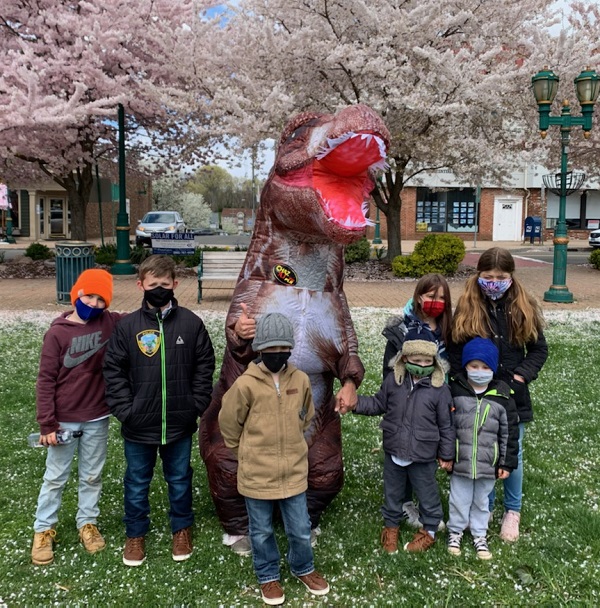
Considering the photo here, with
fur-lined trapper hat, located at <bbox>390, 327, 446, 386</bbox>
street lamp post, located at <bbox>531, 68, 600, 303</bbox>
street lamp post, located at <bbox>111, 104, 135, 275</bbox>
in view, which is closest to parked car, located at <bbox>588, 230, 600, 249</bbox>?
street lamp post, located at <bbox>531, 68, 600, 303</bbox>

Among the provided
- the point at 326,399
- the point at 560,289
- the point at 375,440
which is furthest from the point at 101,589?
the point at 560,289

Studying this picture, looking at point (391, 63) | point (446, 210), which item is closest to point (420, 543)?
point (391, 63)

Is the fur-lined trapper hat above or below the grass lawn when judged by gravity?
above

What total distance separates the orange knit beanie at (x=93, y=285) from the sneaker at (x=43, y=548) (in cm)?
115

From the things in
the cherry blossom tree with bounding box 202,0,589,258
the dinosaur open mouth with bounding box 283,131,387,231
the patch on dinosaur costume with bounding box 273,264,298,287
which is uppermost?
the cherry blossom tree with bounding box 202,0,589,258

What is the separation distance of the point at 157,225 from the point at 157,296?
2394 centimetres

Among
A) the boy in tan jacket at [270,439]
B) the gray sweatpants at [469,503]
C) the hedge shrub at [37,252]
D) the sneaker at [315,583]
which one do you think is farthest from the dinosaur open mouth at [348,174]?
the hedge shrub at [37,252]

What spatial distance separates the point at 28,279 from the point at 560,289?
11401 mm

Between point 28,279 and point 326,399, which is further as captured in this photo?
point 28,279

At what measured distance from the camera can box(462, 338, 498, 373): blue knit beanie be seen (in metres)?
2.87

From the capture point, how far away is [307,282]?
283cm

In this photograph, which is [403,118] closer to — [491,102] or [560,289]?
[491,102]

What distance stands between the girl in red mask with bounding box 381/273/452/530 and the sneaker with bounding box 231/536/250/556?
3.00 ft

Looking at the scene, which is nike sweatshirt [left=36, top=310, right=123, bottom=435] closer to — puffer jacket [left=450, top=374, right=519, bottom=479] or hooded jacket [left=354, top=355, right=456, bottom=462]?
hooded jacket [left=354, top=355, right=456, bottom=462]
